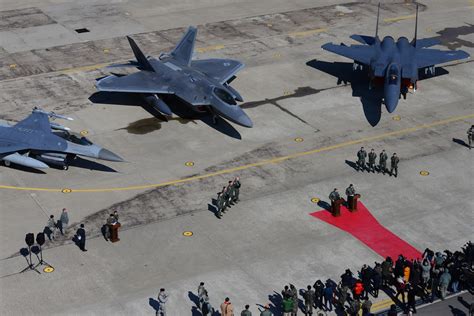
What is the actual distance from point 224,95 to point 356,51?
40.6 feet

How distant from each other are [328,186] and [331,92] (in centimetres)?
1288

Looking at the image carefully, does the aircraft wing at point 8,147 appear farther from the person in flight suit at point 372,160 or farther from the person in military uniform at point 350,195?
the person in flight suit at point 372,160

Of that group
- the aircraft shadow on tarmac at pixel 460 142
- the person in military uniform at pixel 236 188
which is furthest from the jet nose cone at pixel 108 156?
the aircraft shadow on tarmac at pixel 460 142

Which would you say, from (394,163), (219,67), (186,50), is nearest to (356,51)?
(219,67)

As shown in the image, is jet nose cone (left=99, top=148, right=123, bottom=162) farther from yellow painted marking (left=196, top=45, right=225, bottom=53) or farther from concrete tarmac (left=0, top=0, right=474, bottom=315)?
yellow painted marking (left=196, top=45, right=225, bottom=53)

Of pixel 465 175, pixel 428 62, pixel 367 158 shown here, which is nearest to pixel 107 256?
pixel 367 158

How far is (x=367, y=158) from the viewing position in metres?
45.1

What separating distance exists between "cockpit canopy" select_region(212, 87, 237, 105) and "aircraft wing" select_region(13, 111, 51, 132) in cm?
942

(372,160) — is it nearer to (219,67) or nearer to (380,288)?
(380,288)

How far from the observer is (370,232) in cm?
3847

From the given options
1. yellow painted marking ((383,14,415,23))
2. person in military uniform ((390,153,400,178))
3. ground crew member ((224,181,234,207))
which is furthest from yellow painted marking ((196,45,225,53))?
ground crew member ((224,181,234,207))

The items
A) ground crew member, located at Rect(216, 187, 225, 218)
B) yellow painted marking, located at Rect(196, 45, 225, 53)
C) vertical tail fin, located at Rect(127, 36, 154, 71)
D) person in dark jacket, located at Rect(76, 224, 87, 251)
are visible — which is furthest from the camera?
yellow painted marking, located at Rect(196, 45, 225, 53)

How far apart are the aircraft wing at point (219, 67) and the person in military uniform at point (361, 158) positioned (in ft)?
37.6

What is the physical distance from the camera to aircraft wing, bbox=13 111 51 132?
142 ft
